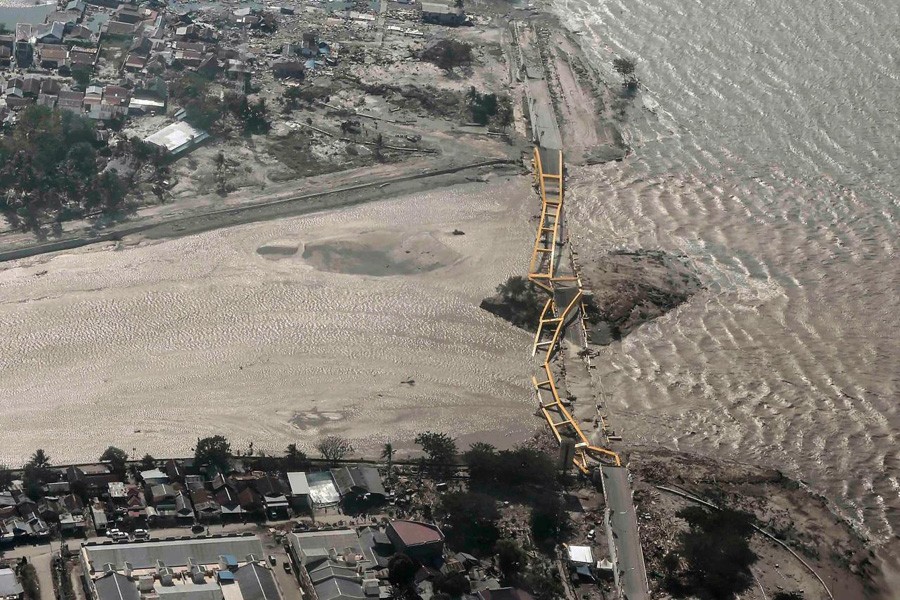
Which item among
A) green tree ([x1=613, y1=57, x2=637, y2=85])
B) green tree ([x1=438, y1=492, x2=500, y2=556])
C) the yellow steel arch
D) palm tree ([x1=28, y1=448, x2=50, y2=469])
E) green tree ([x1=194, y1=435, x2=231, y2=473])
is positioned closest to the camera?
green tree ([x1=438, y1=492, x2=500, y2=556])

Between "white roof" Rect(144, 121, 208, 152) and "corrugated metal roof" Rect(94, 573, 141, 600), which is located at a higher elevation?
"white roof" Rect(144, 121, 208, 152)

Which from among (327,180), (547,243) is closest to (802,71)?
(547,243)

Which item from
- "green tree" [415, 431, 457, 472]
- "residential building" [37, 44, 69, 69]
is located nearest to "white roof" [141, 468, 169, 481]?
"green tree" [415, 431, 457, 472]

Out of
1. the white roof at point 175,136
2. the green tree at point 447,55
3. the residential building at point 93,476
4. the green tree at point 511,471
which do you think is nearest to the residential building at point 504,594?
the green tree at point 511,471

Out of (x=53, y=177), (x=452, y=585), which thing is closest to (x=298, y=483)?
(x=452, y=585)

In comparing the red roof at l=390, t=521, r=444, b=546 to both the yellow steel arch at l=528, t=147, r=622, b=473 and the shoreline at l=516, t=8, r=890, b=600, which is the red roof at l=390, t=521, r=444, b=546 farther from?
the shoreline at l=516, t=8, r=890, b=600

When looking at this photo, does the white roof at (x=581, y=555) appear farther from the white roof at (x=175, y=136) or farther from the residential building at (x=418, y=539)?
the white roof at (x=175, y=136)

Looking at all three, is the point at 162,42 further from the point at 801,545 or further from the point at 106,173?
the point at 801,545
